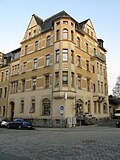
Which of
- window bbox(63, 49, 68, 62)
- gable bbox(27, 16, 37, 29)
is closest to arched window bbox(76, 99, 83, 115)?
window bbox(63, 49, 68, 62)

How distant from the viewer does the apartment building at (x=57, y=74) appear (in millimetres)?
29812

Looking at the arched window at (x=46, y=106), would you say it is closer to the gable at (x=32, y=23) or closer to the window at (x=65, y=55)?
the window at (x=65, y=55)

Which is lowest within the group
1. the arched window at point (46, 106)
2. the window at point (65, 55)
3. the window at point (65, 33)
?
the arched window at point (46, 106)

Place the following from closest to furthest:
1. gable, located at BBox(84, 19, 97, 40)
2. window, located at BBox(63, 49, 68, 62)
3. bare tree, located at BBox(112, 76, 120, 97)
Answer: window, located at BBox(63, 49, 68, 62) → gable, located at BBox(84, 19, 97, 40) → bare tree, located at BBox(112, 76, 120, 97)

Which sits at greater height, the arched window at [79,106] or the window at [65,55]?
the window at [65,55]

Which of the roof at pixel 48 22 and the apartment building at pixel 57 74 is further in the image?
the roof at pixel 48 22

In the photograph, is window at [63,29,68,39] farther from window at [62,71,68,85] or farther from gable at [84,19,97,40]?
gable at [84,19,97,40]

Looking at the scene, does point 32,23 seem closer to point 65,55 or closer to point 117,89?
point 65,55

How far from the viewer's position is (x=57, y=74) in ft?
100.0

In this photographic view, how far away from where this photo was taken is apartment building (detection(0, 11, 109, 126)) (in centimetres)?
2981

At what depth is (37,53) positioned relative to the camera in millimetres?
35562

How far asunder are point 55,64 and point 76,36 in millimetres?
7292

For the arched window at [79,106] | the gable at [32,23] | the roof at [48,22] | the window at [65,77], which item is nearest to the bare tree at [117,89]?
the roof at [48,22]

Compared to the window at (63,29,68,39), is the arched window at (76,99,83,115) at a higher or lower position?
→ lower
